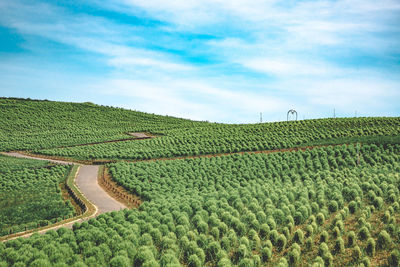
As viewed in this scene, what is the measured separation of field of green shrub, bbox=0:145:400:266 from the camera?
12984 millimetres

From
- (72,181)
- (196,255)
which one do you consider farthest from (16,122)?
(196,255)

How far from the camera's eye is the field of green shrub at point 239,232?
511 inches

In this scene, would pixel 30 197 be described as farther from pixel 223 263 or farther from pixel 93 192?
pixel 223 263

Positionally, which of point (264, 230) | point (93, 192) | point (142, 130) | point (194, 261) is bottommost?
point (194, 261)

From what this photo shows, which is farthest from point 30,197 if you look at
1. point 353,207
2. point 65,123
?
point 65,123

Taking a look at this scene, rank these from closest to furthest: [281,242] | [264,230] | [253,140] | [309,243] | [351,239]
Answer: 1. [309,243]
2. [281,242]
3. [351,239]
4. [264,230]
5. [253,140]

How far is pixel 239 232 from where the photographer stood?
16.5 meters

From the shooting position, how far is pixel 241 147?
4256 centimetres

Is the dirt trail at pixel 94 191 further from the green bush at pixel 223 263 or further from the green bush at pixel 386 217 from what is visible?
the green bush at pixel 386 217

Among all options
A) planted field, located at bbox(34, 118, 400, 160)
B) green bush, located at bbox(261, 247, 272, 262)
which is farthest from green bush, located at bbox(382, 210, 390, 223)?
planted field, located at bbox(34, 118, 400, 160)

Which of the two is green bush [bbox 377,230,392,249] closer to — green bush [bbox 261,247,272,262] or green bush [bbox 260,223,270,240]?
green bush [bbox 260,223,270,240]

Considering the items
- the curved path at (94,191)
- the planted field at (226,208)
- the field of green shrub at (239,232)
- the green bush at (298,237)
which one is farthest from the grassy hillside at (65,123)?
the green bush at (298,237)

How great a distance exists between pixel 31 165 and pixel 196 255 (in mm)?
30338

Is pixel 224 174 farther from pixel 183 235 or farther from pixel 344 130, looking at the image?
pixel 344 130
